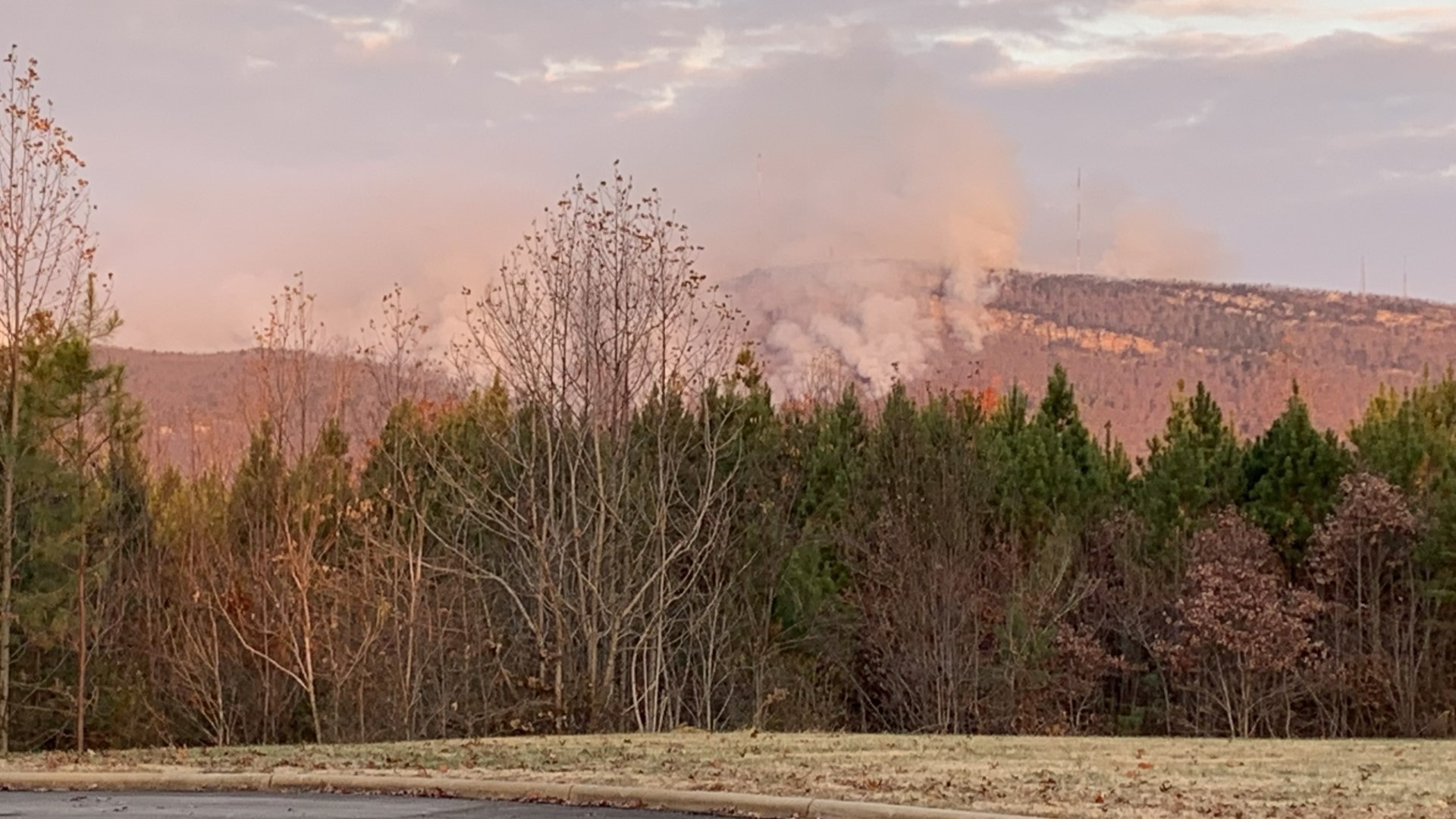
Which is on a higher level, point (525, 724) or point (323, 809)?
point (323, 809)

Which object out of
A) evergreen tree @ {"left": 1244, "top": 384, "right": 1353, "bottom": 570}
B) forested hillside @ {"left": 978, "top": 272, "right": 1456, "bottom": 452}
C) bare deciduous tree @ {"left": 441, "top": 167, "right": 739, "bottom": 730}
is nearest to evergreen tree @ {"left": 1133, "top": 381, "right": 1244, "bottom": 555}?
evergreen tree @ {"left": 1244, "top": 384, "right": 1353, "bottom": 570}

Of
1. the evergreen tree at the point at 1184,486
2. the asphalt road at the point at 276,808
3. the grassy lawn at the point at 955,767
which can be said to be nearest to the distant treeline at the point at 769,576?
the evergreen tree at the point at 1184,486

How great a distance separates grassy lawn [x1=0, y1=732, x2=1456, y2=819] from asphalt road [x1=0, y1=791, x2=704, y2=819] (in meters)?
1.20

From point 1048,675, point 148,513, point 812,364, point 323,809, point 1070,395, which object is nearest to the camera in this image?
point 323,809

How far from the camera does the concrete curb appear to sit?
13.1 meters

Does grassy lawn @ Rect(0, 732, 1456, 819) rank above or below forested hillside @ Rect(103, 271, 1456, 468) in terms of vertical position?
below

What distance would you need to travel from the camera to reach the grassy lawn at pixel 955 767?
1372cm

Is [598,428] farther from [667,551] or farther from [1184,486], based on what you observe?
[1184,486]

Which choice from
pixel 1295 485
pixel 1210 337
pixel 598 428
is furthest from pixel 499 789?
pixel 1210 337

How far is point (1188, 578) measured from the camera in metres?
42.1

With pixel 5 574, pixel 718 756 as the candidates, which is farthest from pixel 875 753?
pixel 5 574

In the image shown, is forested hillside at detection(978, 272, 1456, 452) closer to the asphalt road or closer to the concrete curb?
the concrete curb

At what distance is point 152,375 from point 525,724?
48455 millimetres

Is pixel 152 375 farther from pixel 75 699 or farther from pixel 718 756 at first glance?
pixel 718 756
